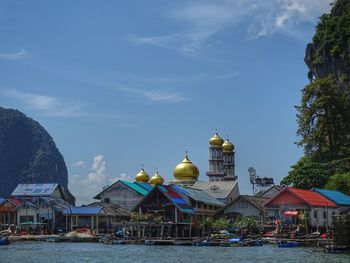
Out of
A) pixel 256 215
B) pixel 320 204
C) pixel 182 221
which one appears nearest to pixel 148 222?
pixel 182 221

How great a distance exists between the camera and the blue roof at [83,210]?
8300 centimetres

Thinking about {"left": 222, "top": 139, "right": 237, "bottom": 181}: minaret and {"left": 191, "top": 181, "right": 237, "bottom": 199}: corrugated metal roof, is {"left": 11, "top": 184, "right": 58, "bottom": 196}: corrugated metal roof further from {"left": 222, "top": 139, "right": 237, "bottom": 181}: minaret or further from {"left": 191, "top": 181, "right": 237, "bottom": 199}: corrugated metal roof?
{"left": 222, "top": 139, "right": 237, "bottom": 181}: minaret

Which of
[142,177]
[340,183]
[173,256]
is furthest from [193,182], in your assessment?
[173,256]

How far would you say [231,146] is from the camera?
11194 centimetres

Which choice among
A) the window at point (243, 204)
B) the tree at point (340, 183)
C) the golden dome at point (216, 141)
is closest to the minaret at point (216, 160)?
the golden dome at point (216, 141)

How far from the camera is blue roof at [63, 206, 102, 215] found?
272 ft

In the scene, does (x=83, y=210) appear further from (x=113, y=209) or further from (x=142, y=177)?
(x=142, y=177)

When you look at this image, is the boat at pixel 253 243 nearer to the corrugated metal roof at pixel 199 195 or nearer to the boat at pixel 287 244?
the boat at pixel 287 244

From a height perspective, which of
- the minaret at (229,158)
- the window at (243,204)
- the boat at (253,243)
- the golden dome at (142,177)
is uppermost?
the minaret at (229,158)

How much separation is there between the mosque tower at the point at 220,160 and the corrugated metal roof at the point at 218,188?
12240mm

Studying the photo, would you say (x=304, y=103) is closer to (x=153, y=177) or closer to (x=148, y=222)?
(x=148, y=222)

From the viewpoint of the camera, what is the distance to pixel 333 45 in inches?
3246

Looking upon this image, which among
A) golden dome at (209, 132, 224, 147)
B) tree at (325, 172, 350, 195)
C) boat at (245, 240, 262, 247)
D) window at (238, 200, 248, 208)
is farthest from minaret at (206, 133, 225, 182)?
boat at (245, 240, 262, 247)

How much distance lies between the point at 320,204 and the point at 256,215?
1591 centimetres
